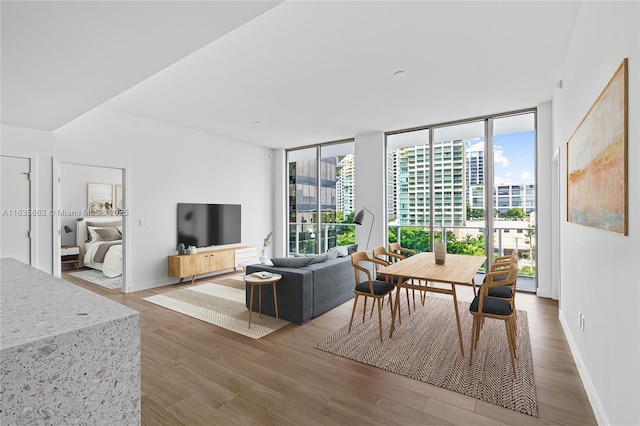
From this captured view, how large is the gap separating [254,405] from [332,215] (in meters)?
5.22

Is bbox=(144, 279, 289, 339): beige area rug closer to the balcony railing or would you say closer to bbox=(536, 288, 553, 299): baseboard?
the balcony railing

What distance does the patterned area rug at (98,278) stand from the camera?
5336mm

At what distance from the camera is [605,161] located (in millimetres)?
1711

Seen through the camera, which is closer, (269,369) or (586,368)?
(586,368)

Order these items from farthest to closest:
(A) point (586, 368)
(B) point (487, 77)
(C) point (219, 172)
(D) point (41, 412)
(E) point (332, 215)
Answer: (E) point (332, 215), (C) point (219, 172), (B) point (487, 77), (A) point (586, 368), (D) point (41, 412)

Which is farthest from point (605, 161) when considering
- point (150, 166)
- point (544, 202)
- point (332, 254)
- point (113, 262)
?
point (113, 262)

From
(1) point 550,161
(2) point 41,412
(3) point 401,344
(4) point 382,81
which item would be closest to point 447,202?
(1) point 550,161

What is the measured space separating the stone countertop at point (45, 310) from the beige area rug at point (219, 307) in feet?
8.01

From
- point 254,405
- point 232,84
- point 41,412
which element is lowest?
point 254,405

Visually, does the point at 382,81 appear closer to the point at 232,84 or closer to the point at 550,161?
the point at 232,84

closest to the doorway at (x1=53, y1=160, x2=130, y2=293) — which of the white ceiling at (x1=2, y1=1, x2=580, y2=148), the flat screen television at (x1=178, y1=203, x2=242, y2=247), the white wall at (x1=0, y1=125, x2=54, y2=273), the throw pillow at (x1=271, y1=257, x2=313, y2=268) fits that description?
the flat screen television at (x1=178, y1=203, x2=242, y2=247)

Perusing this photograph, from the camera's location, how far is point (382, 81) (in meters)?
3.67

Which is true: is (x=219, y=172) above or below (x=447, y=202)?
above

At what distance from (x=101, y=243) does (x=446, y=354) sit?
21.8ft
